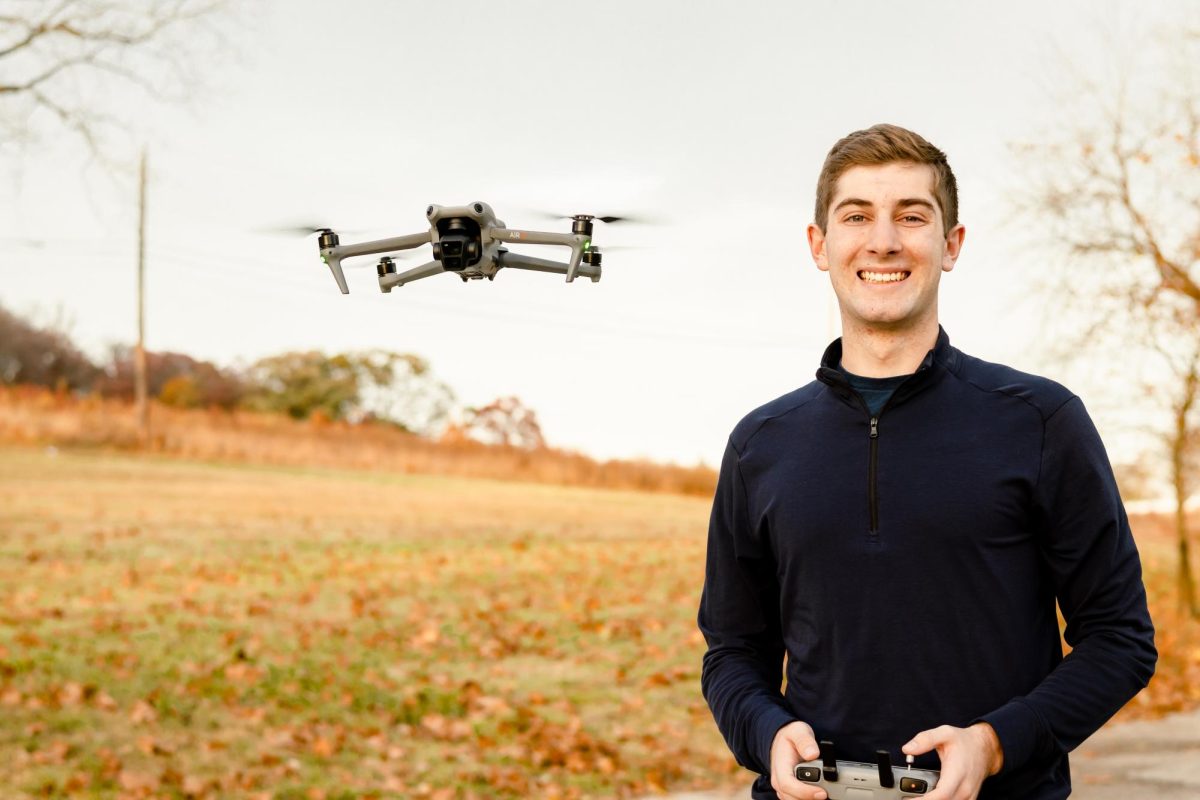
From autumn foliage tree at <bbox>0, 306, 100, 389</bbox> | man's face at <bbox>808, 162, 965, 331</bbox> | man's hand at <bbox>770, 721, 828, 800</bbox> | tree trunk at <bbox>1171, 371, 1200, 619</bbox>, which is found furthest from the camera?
autumn foliage tree at <bbox>0, 306, 100, 389</bbox>

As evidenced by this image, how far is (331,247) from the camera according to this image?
5.54 feet

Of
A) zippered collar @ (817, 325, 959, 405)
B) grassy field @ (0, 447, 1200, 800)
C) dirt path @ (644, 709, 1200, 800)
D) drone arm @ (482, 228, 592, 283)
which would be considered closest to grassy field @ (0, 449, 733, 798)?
grassy field @ (0, 447, 1200, 800)

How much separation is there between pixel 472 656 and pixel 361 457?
21.1 metres

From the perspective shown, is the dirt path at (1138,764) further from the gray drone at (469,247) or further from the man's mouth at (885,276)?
the gray drone at (469,247)

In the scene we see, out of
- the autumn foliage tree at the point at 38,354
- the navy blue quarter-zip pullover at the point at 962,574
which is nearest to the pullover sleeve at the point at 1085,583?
the navy blue quarter-zip pullover at the point at 962,574

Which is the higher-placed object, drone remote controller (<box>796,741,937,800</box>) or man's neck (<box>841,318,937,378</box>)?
man's neck (<box>841,318,937,378</box>)

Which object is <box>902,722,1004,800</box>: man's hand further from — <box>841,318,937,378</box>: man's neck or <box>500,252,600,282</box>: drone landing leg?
<box>500,252,600,282</box>: drone landing leg

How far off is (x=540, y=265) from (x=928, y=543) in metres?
0.93

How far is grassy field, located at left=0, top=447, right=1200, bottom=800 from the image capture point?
8.18 m

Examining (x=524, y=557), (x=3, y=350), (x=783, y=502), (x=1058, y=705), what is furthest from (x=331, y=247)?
(x=3, y=350)

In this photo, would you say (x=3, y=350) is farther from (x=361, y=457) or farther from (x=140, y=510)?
(x=140, y=510)

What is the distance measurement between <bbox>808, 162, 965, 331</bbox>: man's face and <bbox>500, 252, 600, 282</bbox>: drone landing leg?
0.72 m

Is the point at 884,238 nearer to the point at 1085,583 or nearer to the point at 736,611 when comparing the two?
the point at 1085,583

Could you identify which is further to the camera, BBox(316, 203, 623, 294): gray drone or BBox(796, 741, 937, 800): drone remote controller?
BBox(796, 741, 937, 800): drone remote controller
